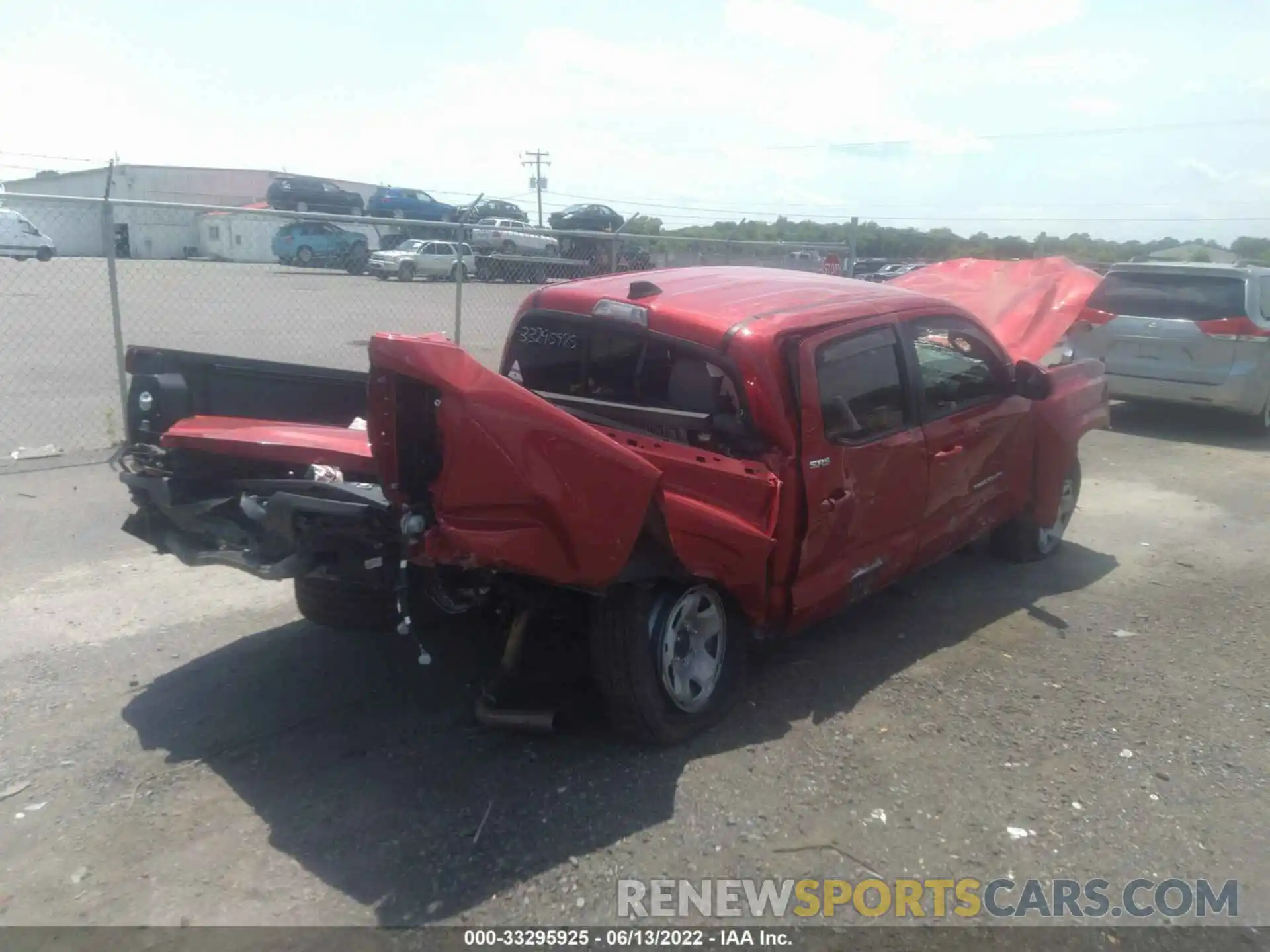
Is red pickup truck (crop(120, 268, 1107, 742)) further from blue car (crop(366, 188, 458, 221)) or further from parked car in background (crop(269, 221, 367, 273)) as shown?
blue car (crop(366, 188, 458, 221))

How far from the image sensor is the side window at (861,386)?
448 cm

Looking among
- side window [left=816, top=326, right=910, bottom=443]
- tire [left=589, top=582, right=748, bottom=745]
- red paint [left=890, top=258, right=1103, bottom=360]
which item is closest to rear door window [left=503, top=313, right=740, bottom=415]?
side window [left=816, top=326, right=910, bottom=443]

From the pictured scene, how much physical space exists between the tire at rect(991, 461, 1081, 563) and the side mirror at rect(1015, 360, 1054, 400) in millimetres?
909

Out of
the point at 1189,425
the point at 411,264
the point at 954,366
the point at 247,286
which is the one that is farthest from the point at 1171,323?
the point at 247,286

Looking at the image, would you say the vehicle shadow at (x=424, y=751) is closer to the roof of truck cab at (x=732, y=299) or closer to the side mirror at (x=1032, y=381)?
the side mirror at (x=1032, y=381)

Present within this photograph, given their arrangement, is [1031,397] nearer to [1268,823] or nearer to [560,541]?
[1268,823]

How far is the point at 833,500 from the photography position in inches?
175

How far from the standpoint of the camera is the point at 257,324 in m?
15.1

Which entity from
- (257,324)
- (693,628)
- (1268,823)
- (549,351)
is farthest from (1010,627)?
(257,324)

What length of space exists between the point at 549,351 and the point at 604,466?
5.27 ft

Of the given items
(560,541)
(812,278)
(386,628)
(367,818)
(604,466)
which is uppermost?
(812,278)

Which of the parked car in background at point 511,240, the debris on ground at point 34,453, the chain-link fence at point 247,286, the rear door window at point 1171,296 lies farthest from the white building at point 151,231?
the rear door window at point 1171,296

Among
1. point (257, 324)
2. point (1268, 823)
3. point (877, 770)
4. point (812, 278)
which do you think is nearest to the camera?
point (1268, 823)

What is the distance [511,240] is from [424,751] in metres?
12.7
